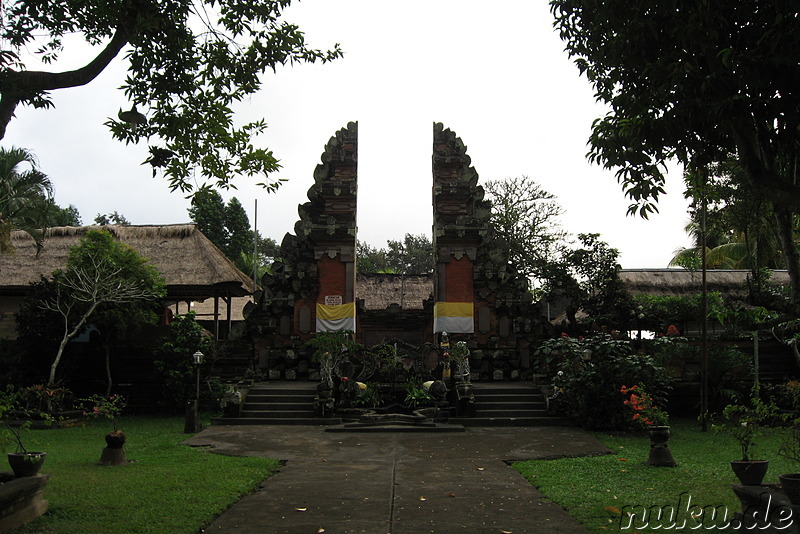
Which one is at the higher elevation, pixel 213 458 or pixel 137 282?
pixel 137 282

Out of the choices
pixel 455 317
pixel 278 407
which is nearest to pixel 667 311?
pixel 455 317

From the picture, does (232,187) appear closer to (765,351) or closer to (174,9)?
(174,9)

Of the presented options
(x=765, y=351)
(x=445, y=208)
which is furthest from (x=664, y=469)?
(x=445, y=208)

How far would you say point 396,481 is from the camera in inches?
384

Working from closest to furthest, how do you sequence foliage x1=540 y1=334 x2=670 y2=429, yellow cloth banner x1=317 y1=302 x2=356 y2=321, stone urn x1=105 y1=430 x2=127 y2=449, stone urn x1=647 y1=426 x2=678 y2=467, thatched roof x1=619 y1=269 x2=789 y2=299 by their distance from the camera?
stone urn x1=647 y1=426 x2=678 y2=467
stone urn x1=105 y1=430 x2=127 y2=449
foliage x1=540 y1=334 x2=670 y2=429
yellow cloth banner x1=317 y1=302 x2=356 y2=321
thatched roof x1=619 y1=269 x2=789 y2=299

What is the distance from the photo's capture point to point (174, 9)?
7.02 metres

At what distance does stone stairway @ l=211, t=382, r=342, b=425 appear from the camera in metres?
16.7

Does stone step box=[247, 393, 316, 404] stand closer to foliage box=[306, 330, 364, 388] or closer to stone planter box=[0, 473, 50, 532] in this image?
foliage box=[306, 330, 364, 388]

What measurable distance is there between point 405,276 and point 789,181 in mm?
21659

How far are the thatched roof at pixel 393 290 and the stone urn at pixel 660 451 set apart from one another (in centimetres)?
1489

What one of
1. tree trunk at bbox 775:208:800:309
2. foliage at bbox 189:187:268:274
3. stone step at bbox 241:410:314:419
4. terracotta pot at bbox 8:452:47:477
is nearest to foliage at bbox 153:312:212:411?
stone step at bbox 241:410:314:419

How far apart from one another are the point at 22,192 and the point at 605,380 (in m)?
16.4

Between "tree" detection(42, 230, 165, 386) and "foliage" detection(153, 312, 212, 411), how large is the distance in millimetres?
1289

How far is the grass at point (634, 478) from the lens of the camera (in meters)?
7.77
